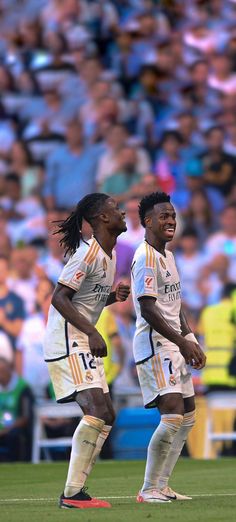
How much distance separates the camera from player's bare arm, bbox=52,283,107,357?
9.04 m

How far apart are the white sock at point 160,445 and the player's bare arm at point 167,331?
0.41m

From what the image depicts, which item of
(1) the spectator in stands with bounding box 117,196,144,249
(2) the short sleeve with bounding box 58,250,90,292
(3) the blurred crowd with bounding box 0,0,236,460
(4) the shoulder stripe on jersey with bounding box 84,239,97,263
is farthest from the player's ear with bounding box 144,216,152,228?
(1) the spectator in stands with bounding box 117,196,144,249

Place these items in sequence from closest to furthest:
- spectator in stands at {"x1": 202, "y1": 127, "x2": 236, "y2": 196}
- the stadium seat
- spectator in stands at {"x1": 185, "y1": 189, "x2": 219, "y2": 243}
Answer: the stadium seat → spectator in stands at {"x1": 185, "y1": 189, "x2": 219, "y2": 243} → spectator in stands at {"x1": 202, "y1": 127, "x2": 236, "y2": 196}

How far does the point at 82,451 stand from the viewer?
916 centimetres

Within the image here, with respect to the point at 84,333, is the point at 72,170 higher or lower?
higher

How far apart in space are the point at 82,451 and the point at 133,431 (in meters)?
7.50

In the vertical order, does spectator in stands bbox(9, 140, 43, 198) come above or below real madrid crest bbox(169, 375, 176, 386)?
above

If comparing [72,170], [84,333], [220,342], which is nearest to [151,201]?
[84,333]

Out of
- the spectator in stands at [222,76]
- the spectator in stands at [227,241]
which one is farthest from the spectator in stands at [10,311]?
the spectator in stands at [222,76]

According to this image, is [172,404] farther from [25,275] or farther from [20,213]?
[20,213]

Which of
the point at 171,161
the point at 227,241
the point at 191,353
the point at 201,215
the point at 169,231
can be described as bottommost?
the point at 191,353

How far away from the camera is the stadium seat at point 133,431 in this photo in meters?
16.4

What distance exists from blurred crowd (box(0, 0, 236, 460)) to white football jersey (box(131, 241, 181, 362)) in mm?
6378

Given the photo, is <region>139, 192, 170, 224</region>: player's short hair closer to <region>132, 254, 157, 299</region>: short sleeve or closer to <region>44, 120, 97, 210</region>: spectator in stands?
<region>132, 254, 157, 299</region>: short sleeve
